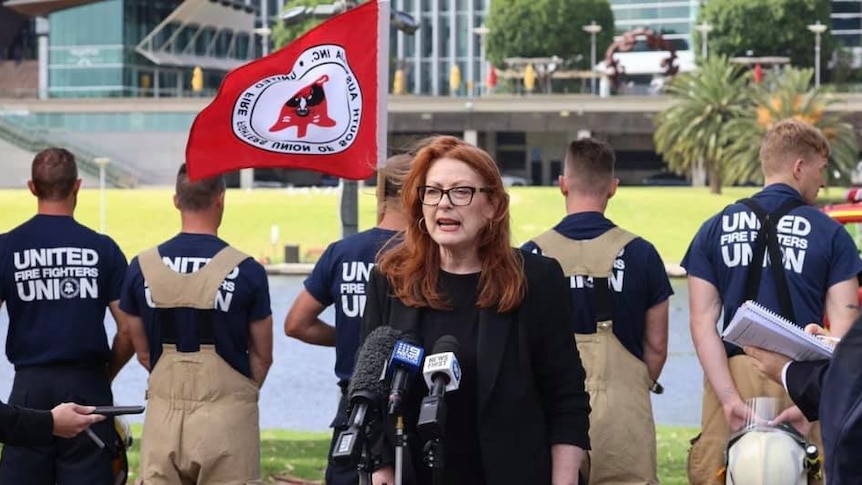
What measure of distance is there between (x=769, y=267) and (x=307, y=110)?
88.8 inches

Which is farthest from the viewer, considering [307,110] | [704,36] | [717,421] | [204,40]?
[204,40]

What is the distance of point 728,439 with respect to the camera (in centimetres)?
575

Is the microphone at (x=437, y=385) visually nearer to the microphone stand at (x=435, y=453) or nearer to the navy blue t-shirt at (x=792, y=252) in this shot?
the microphone stand at (x=435, y=453)

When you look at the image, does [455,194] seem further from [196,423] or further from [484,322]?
[196,423]

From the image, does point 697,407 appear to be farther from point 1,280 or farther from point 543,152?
point 543,152

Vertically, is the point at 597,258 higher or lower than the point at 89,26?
lower

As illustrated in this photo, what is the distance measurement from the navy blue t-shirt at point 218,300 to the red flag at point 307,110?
3.00 ft

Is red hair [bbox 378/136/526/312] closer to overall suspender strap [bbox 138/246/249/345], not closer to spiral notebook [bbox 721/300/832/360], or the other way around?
spiral notebook [bbox 721/300/832/360]

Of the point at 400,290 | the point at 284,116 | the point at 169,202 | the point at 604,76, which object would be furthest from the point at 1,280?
the point at 604,76

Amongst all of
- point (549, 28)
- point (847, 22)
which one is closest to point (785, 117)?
point (549, 28)

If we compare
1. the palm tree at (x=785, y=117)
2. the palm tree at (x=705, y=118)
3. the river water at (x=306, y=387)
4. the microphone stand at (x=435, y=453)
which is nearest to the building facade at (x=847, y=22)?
the palm tree at (x=705, y=118)

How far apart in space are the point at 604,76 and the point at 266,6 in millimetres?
53280

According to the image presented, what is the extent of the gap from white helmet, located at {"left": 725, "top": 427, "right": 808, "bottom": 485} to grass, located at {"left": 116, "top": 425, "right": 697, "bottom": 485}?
3.84 metres

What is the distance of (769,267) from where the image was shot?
576 centimetres
